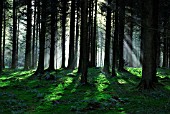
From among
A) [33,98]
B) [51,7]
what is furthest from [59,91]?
[51,7]

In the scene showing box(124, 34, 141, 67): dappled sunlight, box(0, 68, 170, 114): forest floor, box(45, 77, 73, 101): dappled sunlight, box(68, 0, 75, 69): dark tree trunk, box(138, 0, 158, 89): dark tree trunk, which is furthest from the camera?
box(124, 34, 141, 67): dappled sunlight

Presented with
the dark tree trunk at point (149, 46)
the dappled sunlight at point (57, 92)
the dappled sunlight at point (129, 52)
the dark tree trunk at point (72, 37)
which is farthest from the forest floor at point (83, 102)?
the dappled sunlight at point (129, 52)

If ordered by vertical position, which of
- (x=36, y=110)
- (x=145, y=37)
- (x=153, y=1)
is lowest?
(x=36, y=110)

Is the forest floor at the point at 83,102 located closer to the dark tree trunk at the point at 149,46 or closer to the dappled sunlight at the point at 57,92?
the dappled sunlight at the point at 57,92

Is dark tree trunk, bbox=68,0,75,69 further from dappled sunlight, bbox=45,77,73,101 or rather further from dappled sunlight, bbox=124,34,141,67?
dappled sunlight, bbox=124,34,141,67

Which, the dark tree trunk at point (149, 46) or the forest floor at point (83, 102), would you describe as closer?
the forest floor at point (83, 102)

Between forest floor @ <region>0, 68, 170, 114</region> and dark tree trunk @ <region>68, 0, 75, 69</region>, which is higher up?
dark tree trunk @ <region>68, 0, 75, 69</region>

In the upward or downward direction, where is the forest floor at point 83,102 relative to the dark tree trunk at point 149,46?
downward

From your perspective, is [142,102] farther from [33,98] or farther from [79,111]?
[33,98]

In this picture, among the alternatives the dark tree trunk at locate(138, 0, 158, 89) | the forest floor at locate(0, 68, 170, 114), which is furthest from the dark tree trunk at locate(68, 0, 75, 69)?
the dark tree trunk at locate(138, 0, 158, 89)

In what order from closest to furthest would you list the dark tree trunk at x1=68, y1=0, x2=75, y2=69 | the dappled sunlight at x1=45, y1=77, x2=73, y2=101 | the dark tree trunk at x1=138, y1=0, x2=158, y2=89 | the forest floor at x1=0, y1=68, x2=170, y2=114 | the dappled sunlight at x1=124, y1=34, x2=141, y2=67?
the forest floor at x1=0, y1=68, x2=170, y2=114 < the dappled sunlight at x1=45, y1=77, x2=73, y2=101 < the dark tree trunk at x1=138, y1=0, x2=158, y2=89 < the dark tree trunk at x1=68, y1=0, x2=75, y2=69 < the dappled sunlight at x1=124, y1=34, x2=141, y2=67

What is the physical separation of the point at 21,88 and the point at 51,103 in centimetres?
585

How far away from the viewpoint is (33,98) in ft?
47.2

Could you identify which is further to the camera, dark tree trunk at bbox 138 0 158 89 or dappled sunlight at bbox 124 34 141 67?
dappled sunlight at bbox 124 34 141 67
